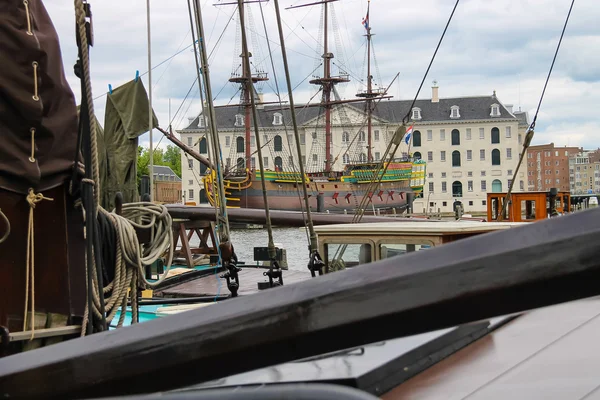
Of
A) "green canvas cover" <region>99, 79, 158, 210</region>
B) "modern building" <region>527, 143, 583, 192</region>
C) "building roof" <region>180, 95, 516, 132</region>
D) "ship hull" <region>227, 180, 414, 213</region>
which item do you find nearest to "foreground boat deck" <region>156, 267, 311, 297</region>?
"green canvas cover" <region>99, 79, 158, 210</region>

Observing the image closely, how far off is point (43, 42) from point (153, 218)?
125 centimetres

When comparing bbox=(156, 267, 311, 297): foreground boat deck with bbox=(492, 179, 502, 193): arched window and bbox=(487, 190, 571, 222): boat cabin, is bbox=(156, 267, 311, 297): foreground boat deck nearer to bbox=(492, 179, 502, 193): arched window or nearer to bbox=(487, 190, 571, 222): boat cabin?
bbox=(487, 190, 571, 222): boat cabin

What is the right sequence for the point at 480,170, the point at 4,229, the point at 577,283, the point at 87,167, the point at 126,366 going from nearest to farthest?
the point at 577,283 → the point at 126,366 → the point at 87,167 → the point at 4,229 → the point at 480,170

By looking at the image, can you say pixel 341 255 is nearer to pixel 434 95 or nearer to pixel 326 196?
pixel 326 196

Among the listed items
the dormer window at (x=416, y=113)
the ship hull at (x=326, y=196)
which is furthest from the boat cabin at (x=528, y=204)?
the dormer window at (x=416, y=113)

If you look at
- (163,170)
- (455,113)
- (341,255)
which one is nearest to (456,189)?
(455,113)

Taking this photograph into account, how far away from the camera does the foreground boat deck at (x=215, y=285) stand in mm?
7426

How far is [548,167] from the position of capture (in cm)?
9719

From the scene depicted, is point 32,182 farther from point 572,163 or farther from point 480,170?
point 572,163

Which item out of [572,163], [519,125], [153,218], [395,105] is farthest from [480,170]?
[572,163]

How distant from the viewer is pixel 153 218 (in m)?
4.11

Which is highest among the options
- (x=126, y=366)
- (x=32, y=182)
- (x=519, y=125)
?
(x=519, y=125)

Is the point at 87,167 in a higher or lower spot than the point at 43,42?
lower

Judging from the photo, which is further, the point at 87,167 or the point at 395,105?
the point at 395,105
